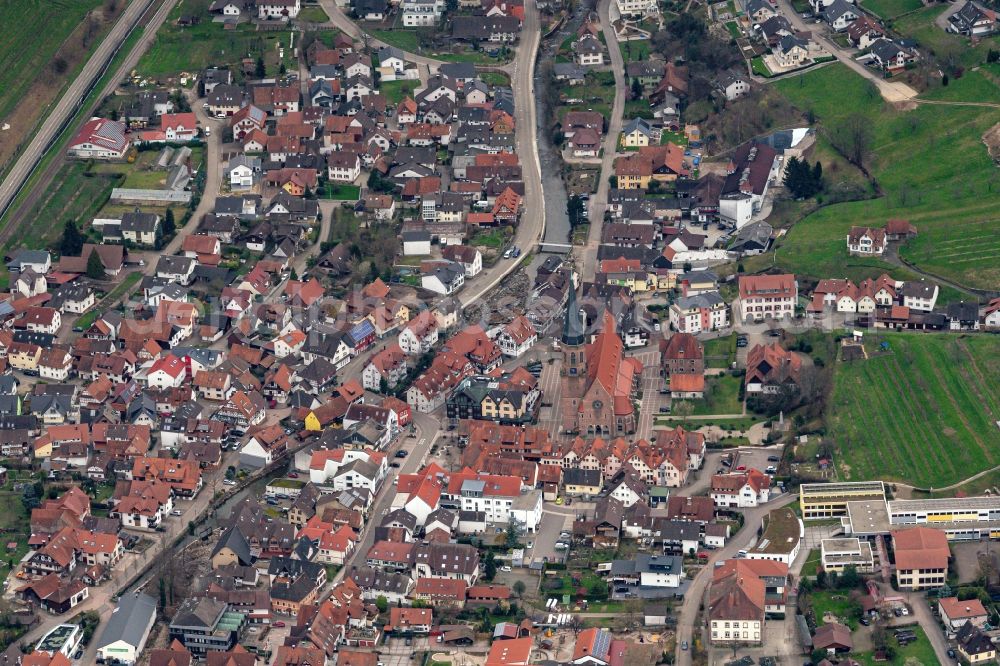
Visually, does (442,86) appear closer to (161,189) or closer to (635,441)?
(161,189)

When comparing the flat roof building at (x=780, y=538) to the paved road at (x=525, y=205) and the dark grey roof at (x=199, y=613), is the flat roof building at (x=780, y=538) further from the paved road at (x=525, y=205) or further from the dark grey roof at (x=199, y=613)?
the paved road at (x=525, y=205)

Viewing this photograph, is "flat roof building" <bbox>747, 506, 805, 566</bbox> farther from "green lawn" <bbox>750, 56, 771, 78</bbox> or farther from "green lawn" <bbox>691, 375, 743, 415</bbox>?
"green lawn" <bbox>750, 56, 771, 78</bbox>

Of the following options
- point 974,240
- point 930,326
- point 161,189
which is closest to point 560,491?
point 930,326

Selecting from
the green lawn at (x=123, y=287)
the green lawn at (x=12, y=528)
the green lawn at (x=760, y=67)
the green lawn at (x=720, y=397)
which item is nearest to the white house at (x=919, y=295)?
the green lawn at (x=720, y=397)

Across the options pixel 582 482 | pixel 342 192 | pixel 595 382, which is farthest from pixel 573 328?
pixel 342 192

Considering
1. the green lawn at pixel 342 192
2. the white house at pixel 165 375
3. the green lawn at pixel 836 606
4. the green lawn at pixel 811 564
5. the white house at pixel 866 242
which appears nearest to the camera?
the green lawn at pixel 836 606
